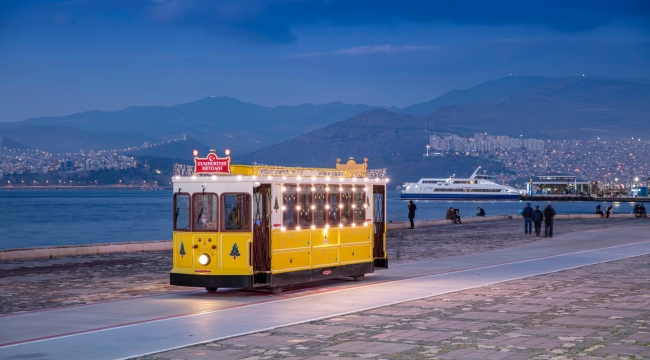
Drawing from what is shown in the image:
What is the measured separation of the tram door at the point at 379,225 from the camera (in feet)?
A: 71.1

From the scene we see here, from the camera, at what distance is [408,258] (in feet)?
90.1

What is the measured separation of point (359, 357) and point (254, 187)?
24.0 ft

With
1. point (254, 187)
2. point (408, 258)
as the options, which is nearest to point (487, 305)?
point (254, 187)

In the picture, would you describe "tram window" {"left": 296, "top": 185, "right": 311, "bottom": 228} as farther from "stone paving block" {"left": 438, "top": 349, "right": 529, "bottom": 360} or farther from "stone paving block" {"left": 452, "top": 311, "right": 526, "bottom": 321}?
"stone paving block" {"left": 438, "top": 349, "right": 529, "bottom": 360}

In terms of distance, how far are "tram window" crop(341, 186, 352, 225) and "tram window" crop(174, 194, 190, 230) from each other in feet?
12.3

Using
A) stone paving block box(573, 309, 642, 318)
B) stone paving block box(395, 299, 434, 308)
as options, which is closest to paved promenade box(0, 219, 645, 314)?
stone paving block box(395, 299, 434, 308)

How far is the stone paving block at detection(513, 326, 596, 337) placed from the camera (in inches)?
491

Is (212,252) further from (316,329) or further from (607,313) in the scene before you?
(607,313)

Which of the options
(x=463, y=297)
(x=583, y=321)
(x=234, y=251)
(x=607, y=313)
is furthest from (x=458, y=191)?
(x=583, y=321)

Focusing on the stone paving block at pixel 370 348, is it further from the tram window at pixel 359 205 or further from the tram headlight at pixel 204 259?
the tram window at pixel 359 205

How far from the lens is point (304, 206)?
18.8m

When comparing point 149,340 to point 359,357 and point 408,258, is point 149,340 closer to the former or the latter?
point 359,357

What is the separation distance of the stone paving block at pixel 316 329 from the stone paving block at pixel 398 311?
5.48 ft

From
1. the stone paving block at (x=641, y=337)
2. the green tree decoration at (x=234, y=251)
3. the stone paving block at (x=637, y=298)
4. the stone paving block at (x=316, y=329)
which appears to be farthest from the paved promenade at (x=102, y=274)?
the stone paving block at (x=641, y=337)
